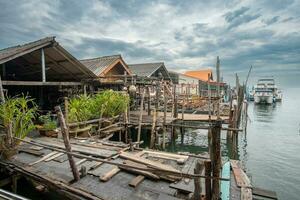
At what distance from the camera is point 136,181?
5.58 metres

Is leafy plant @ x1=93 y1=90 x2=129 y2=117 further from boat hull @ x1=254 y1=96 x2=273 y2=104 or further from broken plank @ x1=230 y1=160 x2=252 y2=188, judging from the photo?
boat hull @ x1=254 y1=96 x2=273 y2=104

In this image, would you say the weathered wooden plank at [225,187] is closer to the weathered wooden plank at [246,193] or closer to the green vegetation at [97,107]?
the weathered wooden plank at [246,193]

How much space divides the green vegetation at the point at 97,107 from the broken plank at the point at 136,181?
604cm

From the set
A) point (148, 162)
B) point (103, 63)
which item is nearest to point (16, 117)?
point (148, 162)

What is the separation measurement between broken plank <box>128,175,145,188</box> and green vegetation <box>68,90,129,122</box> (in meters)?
6.04

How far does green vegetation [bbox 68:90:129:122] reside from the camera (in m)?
11.1

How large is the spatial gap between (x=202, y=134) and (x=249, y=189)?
556 inches

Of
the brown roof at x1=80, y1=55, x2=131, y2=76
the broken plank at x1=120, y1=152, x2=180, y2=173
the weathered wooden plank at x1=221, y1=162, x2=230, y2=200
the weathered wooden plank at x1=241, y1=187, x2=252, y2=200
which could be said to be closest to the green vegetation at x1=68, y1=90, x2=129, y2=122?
the broken plank at x1=120, y1=152, x2=180, y2=173

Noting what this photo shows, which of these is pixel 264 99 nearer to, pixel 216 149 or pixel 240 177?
pixel 240 177

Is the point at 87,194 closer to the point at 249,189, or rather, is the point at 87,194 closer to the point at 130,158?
the point at 130,158

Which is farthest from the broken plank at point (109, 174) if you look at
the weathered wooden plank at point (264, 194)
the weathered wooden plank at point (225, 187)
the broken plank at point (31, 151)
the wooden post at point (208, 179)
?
the weathered wooden plank at point (264, 194)

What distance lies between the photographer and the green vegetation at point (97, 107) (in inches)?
436

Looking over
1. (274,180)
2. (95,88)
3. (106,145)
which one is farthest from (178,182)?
(95,88)

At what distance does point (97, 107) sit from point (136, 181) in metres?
7.32
